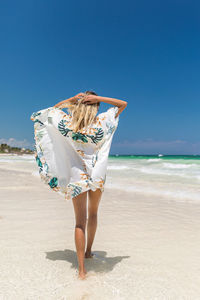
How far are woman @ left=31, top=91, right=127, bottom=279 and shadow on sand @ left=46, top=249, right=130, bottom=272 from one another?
1.13ft

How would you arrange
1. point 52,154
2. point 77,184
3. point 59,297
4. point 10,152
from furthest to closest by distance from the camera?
point 10,152 < point 52,154 < point 77,184 < point 59,297

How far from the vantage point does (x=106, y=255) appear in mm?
3121

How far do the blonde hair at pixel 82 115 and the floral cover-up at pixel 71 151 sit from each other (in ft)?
0.18

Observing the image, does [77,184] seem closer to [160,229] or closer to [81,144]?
[81,144]

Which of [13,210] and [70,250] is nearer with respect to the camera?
[70,250]

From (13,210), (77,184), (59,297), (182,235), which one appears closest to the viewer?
(59,297)

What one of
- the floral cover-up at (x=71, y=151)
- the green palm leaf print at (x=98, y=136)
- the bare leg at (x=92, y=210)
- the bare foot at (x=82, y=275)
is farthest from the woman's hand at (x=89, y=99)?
the bare foot at (x=82, y=275)

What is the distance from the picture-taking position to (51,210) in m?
5.18

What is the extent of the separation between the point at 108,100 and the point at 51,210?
3265mm

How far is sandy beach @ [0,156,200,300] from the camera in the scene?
228 centimetres

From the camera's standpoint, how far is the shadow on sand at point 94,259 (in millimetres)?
2748

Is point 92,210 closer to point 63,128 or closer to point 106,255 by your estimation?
point 106,255

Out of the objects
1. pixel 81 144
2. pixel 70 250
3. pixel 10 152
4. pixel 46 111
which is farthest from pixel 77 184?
pixel 10 152

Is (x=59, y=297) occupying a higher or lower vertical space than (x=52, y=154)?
lower
